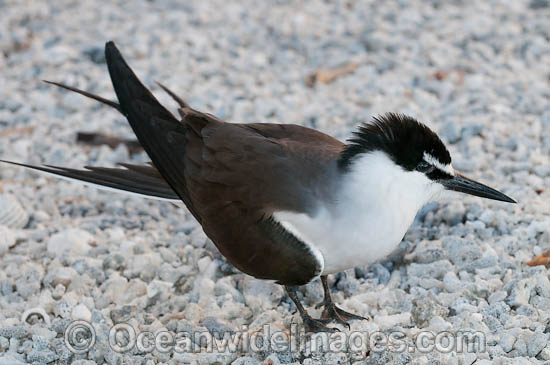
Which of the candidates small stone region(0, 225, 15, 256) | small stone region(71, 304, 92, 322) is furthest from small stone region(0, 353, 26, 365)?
small stone region(0, 225, 15, 256)

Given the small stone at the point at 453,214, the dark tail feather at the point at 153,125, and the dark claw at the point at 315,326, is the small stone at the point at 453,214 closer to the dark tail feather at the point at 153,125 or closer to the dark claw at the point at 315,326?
the dark claw at the point at 315,326

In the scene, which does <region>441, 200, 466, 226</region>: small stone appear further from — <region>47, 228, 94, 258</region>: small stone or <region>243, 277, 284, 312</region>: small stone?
<region>47, 228, 94, 258</region>: small stone

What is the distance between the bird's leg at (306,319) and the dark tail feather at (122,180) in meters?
0.91

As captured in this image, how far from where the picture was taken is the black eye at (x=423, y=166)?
12.3 feet

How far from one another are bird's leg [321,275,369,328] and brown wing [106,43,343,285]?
330mm

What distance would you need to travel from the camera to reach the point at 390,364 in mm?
3475

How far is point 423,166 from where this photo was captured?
375 cm

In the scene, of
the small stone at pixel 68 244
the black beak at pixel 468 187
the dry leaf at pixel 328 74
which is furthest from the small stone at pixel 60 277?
the dry leaf at pixel 328 74

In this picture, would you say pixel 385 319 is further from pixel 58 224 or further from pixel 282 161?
pixel 58 224

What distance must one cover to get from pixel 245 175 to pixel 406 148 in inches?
32.7

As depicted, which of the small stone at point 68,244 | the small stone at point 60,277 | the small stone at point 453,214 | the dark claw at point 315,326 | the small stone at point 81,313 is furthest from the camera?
the small stone at point 453,214

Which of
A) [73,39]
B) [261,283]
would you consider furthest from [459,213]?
[73,39]

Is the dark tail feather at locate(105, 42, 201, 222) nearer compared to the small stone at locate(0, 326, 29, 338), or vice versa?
the small stone at locate(0, 326, 29, 338)

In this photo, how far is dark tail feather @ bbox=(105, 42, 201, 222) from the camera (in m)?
4.20
